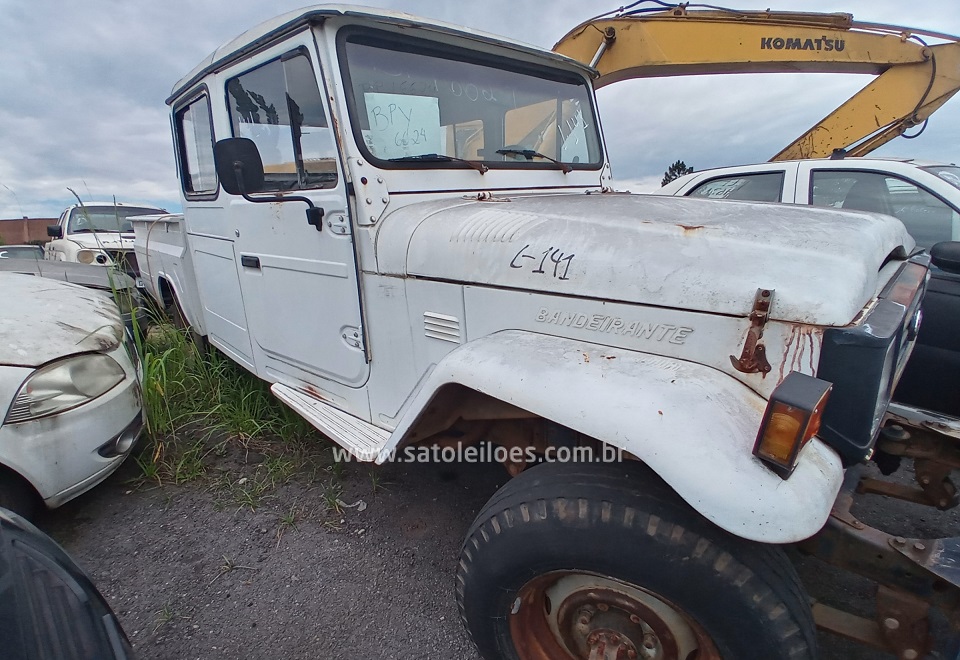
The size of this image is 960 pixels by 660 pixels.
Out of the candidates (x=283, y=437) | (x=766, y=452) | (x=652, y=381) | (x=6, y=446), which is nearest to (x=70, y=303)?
(x=6, y=446)

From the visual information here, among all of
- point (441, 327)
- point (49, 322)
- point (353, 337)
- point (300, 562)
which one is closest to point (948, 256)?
point (441, 327)

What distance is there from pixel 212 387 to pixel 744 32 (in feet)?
19.2

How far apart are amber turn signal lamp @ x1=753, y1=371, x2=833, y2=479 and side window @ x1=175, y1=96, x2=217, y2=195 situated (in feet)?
9.82

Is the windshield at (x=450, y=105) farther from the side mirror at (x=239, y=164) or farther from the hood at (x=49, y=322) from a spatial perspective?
the hood at (x=49, y=322)

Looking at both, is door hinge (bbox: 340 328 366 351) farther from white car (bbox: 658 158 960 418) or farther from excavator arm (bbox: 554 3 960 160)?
excavator arm (bbox: 554 3 960 160)

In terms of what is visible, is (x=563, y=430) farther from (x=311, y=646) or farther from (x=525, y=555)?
(x=311, y=646)

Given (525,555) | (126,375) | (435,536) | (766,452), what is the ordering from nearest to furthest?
(766,452)
(525,555)
(435,536)
(126,375)

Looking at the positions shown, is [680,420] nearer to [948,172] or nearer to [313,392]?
[313,392]

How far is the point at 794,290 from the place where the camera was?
1239mm

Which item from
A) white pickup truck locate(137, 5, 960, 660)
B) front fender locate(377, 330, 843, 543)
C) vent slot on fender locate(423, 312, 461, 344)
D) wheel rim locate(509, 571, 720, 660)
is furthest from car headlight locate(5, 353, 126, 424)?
wheel rim locate(509, 571, 720, 660)

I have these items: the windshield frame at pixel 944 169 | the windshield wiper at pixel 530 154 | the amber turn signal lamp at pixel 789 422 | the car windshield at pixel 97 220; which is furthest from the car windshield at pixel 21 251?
the windshield frame at pixel 944 169

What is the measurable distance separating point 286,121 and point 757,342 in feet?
6.96

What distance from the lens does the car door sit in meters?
2.41

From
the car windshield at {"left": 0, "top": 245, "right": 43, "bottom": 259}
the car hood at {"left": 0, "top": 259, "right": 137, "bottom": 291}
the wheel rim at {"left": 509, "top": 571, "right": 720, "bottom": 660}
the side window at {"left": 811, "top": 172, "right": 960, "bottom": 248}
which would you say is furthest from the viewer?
the car windshield at {"left": 0, "top": 245, "right": 43, "bottom": 259}
